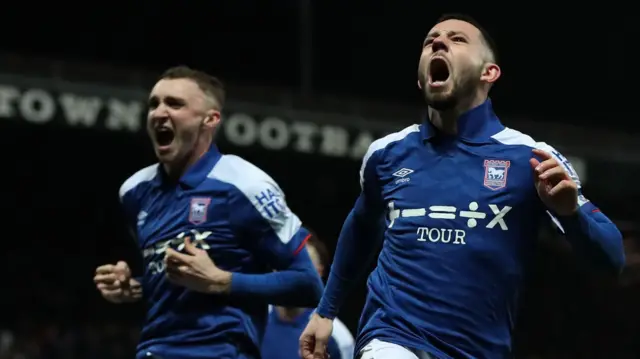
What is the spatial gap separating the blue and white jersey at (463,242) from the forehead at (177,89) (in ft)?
3.52

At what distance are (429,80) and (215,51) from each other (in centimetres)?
849

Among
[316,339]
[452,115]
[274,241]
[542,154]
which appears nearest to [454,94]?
[452,115]

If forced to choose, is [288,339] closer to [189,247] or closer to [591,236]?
[189,247]

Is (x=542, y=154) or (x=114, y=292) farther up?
(x=542, y=154)

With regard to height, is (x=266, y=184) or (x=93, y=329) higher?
(x=266, y=184)

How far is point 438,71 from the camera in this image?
2.87 m

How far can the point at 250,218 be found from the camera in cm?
338

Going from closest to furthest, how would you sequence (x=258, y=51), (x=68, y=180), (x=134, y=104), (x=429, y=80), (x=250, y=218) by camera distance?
(x=429, y=80) < (x=250, y=218) < (x=134, y=104) < (x=258, y=51) < (x=68, y=180)

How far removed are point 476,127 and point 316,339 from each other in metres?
0.73

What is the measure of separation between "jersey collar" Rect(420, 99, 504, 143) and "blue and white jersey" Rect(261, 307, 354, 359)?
1.86 metres

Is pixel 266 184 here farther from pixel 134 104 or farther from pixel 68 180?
pixel 68 180

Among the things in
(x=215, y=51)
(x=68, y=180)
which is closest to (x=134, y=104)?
(x=215, y=51)

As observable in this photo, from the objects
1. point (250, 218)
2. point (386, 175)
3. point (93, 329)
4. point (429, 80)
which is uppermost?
point (429, 80)

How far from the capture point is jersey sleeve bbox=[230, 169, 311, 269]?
11.1 ft
